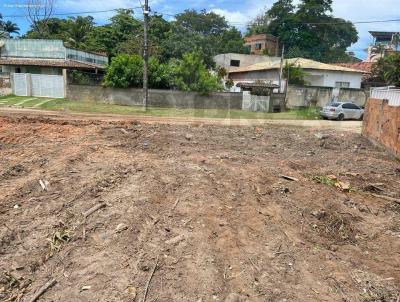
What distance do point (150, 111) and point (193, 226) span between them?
736 inches

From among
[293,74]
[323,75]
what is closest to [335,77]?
[323,75]

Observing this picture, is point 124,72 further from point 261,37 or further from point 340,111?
point 261,37

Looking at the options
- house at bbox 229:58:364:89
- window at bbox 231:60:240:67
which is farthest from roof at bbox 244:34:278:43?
house at bbox 229:58:364:89

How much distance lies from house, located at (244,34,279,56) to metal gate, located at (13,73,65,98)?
138 ft

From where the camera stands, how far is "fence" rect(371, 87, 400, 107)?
1293 centimetres

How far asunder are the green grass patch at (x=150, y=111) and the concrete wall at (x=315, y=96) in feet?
8.81

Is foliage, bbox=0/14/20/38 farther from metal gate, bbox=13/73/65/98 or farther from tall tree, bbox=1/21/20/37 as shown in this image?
metal gate, bbox=13/73/65/98

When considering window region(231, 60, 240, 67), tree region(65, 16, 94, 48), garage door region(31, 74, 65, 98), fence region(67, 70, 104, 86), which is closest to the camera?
fence region(67, 70, 104, 86)

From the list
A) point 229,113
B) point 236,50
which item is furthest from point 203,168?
point 236,50

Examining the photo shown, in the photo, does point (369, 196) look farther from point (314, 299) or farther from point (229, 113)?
point (229, 113)

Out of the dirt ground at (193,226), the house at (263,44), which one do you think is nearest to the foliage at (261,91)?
the dirt ground at (193,226)

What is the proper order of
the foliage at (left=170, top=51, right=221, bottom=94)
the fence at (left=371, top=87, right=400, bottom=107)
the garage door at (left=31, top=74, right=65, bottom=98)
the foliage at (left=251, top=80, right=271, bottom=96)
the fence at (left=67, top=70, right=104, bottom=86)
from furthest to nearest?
1. the foliage at (left=251, top=80, right=271, bottom=96)
2. the garage door at (left=31, top=74, right=65, bottom=98)
3. the fence at (left=67, top=70, right=104, bottom=86)
4. the foliage at (left=170, top=51, right=221, bottom=94)
5. the fence at (left=371, top=87, right=400, bottom=107)

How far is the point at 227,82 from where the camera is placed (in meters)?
39.9

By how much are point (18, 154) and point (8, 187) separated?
2.89 m
